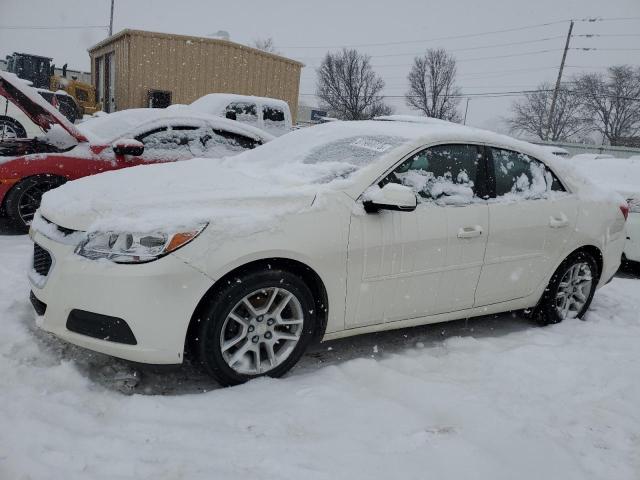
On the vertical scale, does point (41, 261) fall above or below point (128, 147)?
below

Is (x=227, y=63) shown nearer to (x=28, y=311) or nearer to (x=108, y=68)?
(x=108, y=68)

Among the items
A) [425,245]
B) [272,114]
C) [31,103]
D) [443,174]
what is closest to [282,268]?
[425,245]

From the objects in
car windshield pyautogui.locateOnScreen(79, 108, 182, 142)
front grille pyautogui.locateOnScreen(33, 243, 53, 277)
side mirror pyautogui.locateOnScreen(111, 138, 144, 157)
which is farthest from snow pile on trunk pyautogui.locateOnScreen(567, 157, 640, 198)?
front grille pyautogui.locateOnScreen(33, 243, 53, 277)

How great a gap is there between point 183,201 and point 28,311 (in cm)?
162

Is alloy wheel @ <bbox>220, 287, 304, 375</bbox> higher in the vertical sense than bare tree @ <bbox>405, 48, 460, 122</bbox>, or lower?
lower

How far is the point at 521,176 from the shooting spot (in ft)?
12.5

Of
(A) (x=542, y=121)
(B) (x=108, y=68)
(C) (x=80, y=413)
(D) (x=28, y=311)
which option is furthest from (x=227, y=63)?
(A) (x=542, y=121)

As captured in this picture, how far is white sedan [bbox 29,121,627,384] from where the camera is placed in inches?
99.5

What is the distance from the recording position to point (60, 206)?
2869 mm

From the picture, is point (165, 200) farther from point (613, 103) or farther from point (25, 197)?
point (613, 103)

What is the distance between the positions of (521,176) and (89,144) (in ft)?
14.7

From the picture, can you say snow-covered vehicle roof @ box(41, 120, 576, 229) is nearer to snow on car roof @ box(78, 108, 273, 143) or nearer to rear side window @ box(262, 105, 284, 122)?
snow on car roof @ box(78, 108, 273, 143)

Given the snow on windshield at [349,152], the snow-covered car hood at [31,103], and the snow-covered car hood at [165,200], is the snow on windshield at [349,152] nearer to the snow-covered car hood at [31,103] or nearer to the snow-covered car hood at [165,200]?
the snow-covered car hood at [165,200]

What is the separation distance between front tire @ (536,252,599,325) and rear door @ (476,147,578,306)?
20 centimetres
